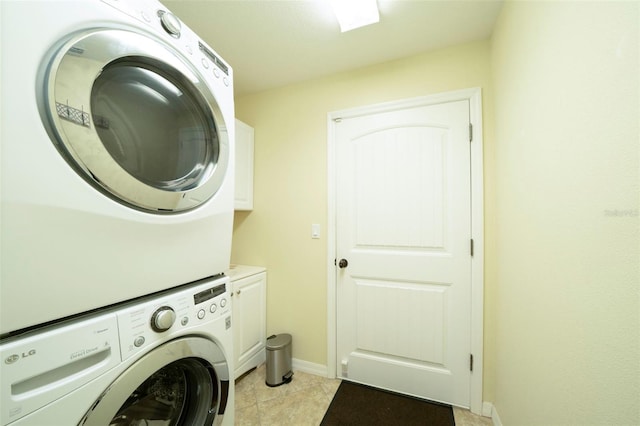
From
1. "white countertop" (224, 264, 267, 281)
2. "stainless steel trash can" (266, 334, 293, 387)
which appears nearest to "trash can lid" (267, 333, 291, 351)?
"stainless steel trash can" (266, 334, 293, 387)

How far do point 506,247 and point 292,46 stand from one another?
1.81 m

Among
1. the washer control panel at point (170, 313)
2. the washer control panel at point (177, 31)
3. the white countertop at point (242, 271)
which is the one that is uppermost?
the washer control panel at point (177, 31)

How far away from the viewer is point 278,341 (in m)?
1.77

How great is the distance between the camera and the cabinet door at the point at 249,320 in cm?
168

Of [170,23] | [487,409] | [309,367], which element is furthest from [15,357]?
[487,409]

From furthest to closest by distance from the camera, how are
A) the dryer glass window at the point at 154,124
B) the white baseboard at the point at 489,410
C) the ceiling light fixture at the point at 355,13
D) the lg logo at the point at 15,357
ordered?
the white baseboard at the point at 489,410, the ceiling light fixture at the point at 355,13, the dryer glass window at the point at 154,124, the lg logo at the point at 15,357

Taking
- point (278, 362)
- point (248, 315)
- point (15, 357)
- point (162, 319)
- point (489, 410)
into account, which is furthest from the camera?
point (248, 315)

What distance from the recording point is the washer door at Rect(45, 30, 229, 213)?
0.52 metres

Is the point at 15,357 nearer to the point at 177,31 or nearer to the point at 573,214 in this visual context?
the point at 177,31

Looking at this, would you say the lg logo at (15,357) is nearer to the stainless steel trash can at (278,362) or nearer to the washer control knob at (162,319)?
the washer control knob at (162,319)

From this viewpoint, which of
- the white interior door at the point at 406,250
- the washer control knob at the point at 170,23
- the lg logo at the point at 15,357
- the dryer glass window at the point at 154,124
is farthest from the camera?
the white interior door at the point at 406,250

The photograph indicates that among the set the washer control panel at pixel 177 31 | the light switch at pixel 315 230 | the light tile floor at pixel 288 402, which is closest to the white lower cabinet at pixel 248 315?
the light tile floor at pixel 288 402

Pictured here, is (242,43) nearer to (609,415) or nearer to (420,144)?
(420,144)

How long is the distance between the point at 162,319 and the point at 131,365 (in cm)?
12
